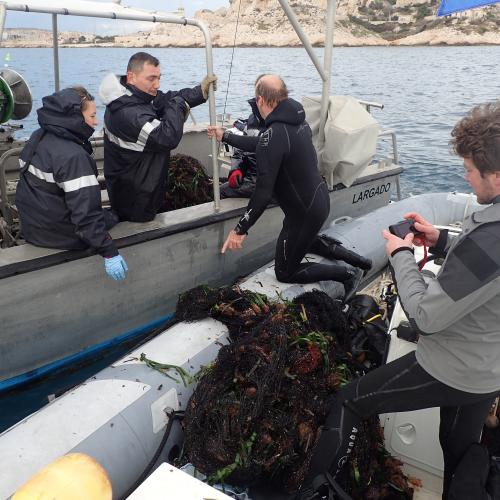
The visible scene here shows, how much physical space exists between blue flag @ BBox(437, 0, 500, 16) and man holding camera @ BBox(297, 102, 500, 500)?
381 centimetres

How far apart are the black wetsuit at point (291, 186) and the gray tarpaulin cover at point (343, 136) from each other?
949mm

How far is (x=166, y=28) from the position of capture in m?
4.65

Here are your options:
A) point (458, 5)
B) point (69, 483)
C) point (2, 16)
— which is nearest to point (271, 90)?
point (2, 16)

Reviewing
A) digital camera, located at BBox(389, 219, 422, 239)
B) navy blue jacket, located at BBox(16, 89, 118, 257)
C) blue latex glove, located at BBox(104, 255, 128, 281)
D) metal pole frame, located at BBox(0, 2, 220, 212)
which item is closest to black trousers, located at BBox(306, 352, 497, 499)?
digital camera, located at BBox(389, 219, 422, 239)

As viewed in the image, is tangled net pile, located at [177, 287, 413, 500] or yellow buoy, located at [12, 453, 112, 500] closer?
yellow buoy, located at [12, 453, 112, 500]

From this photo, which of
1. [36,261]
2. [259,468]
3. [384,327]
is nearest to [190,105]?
[36,261]

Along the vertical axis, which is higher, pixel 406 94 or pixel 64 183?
pixel 406 94

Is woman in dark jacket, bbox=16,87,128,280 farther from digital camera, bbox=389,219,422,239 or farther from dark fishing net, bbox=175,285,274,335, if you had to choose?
digital camera, bbox=389,219,422,239

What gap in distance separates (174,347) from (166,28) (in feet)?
9.98

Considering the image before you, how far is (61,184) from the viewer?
326cm

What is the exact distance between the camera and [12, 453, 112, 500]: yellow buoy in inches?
51.4

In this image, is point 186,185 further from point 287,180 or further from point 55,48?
point 55,48

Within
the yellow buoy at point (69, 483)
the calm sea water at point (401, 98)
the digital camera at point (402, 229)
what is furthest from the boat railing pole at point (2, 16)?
the yellow buoy at point (69, 483)

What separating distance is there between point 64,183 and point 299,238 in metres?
1.78
